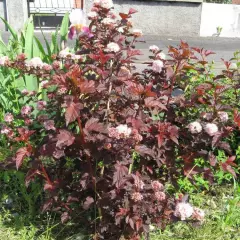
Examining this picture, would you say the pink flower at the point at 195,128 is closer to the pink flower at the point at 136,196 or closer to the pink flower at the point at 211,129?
the pink flower at the point at 211,129

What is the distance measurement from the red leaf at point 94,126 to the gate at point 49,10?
11940 mm

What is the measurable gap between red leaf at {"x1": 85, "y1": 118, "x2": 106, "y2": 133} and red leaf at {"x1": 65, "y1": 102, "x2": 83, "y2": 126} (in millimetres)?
154

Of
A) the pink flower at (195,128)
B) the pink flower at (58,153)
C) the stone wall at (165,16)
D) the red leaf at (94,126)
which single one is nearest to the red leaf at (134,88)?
the red leaf at (94,126)

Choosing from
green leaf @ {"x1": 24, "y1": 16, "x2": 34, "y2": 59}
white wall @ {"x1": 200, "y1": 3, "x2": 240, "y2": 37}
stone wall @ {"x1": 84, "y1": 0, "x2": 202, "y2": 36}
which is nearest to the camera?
green leaf @ {"x1": 24, "y1": 16, "x2": 34, "y2": 59}

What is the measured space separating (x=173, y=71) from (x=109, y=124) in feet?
1.79

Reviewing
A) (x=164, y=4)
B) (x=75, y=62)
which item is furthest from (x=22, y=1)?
(x=75, y=62)

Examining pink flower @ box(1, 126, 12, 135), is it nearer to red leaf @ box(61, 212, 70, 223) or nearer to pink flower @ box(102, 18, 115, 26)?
red leaf @ box(61, 212, 70, 223)

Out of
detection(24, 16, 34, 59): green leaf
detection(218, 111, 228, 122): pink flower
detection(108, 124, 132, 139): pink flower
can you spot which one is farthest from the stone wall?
detection(108, 124, 132, 139): pink flower

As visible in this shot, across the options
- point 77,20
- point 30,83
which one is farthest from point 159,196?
point 30,83

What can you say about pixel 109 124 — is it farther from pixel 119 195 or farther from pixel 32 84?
pixel 32 84

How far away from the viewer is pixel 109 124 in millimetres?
1985

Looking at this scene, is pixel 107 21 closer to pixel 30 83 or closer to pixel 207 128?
pixel 207 128

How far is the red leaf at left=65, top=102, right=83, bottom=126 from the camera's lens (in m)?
1.74

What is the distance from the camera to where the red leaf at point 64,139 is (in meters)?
1.86
